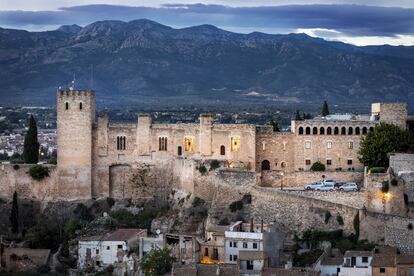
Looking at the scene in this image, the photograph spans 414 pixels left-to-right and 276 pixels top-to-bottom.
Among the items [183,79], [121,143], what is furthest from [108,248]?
[183,79]

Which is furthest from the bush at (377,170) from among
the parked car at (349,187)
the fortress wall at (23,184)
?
the fortress wall at (23,184)

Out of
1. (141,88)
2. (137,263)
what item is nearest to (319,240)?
(137,263)

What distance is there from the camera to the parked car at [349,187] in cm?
5853

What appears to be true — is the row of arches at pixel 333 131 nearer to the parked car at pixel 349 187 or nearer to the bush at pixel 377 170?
the parked car at pixel 349 187

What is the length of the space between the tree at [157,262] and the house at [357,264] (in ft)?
28.5

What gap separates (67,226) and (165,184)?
666 cm

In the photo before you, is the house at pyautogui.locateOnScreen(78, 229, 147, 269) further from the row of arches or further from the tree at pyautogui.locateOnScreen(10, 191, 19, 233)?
the row of arches

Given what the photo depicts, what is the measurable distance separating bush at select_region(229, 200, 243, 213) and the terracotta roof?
4886 millimetres

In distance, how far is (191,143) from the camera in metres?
67.3

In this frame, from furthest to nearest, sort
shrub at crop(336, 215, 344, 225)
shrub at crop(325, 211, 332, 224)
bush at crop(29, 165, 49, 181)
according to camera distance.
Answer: bush at crop(29, 165, 49, 181), shrub at crop(325, 211, 332, 224), shrub at crop(336, 215, 344, 225)

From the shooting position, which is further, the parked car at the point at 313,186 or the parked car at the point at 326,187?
the parked car at the point at 313,186

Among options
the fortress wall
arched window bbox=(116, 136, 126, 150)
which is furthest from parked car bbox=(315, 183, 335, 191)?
the fortress wall

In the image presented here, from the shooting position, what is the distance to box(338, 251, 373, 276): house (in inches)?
1999

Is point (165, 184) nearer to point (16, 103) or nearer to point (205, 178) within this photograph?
point (205, 178)
